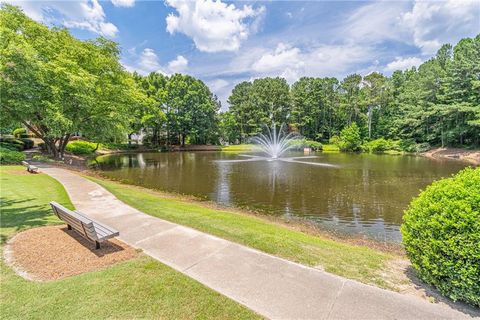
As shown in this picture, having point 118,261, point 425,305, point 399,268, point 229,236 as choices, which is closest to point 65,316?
point 118,261

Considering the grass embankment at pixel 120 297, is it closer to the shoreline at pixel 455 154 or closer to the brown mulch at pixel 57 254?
the brown mulch at pixel 57 254

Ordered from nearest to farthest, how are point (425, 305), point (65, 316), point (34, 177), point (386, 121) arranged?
point (65, 316), point (425, 305), point (34, 177), point (386, 121)

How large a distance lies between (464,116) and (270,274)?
46907 millimetres

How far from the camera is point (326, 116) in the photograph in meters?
57.0

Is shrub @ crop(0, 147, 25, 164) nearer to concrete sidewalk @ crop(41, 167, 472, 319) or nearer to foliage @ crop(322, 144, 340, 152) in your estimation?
concrete sidewalk @ crop(41, 167, 472, 319)

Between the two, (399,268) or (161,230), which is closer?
(399,268)

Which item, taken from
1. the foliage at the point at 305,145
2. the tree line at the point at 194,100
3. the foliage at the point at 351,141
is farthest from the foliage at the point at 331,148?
the tree line at the point at 194,100

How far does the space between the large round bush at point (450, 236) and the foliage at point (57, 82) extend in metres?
20.6

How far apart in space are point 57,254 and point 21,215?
319 cm

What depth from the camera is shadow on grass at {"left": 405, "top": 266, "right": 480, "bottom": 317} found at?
3.16 m

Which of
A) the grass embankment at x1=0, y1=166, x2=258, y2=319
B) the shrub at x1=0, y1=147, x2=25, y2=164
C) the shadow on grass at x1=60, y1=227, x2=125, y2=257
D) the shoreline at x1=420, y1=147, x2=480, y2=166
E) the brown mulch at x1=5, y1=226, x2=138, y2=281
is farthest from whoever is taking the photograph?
the shoreline at x1=420, y1=147, x2=480, y2=166

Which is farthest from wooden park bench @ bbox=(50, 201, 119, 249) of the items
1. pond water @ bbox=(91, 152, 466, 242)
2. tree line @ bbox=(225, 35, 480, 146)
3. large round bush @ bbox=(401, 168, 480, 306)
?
tree line @ bbox=(225, 35, 480, 146)

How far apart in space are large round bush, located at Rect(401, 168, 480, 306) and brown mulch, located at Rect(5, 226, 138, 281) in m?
4.84

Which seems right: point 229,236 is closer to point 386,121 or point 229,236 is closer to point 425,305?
point 425,305
